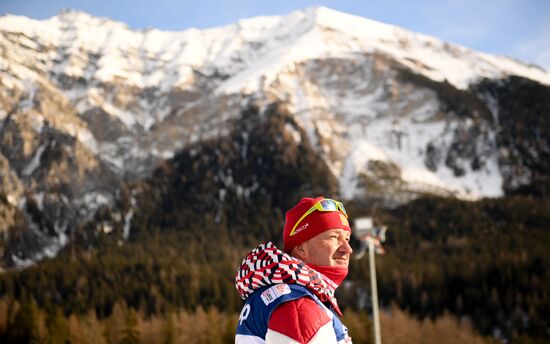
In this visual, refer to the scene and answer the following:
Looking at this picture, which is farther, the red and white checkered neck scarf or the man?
the red and white checkered neck scarf

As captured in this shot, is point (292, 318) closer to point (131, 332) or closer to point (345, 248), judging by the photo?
point (345, 248)

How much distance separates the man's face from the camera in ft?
12.8

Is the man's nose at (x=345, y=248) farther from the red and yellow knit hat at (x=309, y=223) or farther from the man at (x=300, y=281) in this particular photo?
the red and yellow knit hat at (x=309, y=223)

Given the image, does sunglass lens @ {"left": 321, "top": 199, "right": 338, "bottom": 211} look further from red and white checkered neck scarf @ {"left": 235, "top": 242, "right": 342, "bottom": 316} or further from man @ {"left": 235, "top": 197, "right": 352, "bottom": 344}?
red and white checkered neck scarf @ {"left": 235, "top": 242, "right": 342, "bottom": 316}

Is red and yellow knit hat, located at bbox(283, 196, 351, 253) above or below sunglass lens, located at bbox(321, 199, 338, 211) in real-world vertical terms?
below

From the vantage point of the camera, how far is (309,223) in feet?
13.0

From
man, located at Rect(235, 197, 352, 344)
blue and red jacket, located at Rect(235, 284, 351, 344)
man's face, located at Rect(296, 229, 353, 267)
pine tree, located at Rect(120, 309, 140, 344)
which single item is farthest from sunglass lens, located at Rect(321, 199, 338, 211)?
pine tree, located at Rect(120, 309, 140, 344)

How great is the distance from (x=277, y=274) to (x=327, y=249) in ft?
1.57

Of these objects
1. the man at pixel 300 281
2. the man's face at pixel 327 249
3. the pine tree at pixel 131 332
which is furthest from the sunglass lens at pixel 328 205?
the pine tree at pixel 131 332

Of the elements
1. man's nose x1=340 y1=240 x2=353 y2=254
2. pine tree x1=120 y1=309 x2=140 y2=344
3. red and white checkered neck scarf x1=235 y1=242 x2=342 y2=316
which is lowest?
pine tree x1=120 y1=309 x2=140 y2=344

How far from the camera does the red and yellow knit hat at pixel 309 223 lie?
3.94m

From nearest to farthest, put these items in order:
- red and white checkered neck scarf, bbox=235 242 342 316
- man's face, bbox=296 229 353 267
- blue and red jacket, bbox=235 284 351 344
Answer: blue and red jacket, bbox=235 284 351 344 < red and white checkered neck scarf, bbox=235 242 342 316 < man's face, bbox=296 229 353 267

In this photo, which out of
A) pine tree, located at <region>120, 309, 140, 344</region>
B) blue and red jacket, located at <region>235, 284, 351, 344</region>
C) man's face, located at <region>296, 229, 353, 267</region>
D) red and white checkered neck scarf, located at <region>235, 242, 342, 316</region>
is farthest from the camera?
pine tree, located at <region>120, 309, 140, 344</region>

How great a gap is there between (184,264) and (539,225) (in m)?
108
